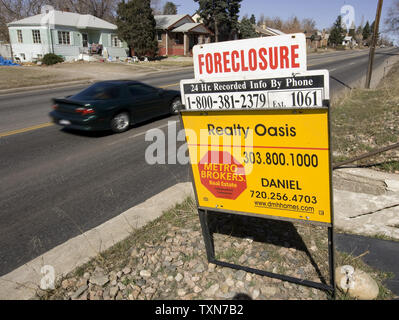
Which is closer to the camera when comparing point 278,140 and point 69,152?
point 278,140

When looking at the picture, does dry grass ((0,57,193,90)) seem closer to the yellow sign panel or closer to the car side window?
the car side window

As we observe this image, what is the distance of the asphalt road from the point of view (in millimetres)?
4328

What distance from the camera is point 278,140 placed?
269 cm

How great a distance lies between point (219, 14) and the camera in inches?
1975

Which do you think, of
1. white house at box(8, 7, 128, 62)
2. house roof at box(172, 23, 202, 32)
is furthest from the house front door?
house roof at box(172, 23, 202, 32)

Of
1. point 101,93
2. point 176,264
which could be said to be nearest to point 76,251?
point 176,264

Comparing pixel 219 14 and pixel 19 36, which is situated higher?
pixel 219 14

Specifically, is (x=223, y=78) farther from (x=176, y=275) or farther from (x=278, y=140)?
(x=176, y=275)

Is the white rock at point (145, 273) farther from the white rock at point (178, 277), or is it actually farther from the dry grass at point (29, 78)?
the dry grass at point (29, 78)

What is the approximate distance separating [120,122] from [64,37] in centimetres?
3195

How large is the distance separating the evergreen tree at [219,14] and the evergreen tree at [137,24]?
15.7 m

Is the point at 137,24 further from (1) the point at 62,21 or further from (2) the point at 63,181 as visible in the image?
(2) the point at 63,181
